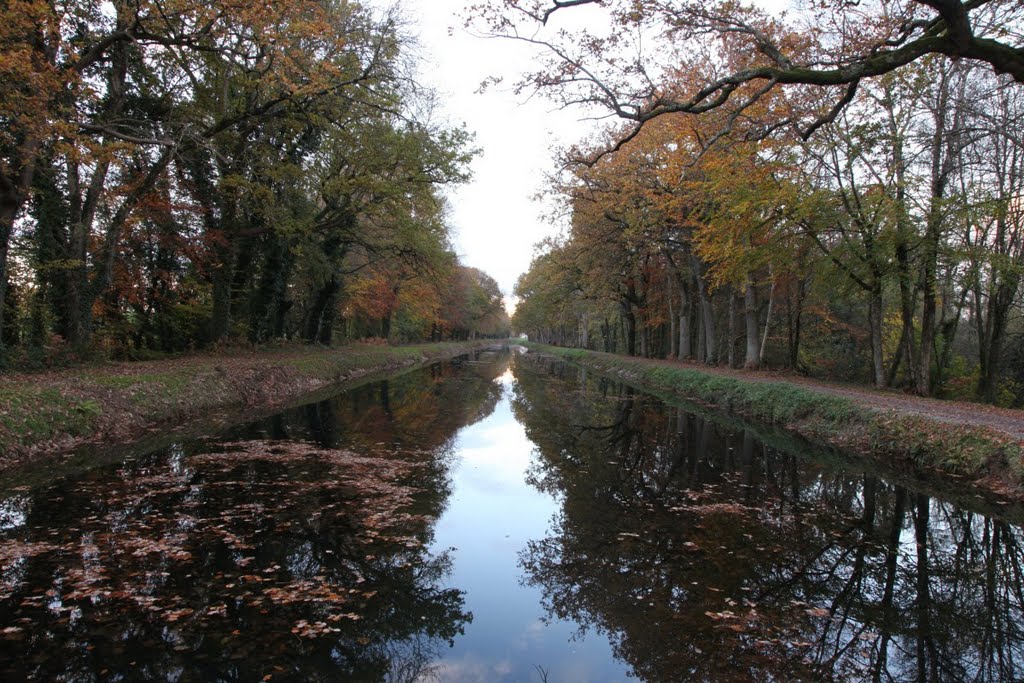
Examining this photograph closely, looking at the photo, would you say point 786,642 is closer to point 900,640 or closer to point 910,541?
point 900,640

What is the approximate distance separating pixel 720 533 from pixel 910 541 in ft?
7.52

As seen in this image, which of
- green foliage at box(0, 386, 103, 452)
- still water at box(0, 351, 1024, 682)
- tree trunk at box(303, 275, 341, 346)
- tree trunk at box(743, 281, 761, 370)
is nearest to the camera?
still water at box(0, 351, 1024, 682)

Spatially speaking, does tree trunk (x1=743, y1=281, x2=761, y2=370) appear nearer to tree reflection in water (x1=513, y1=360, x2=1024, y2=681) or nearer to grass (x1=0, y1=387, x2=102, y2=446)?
tree reflection in water (x1=513, y1=360, x2=1024, y2=681)

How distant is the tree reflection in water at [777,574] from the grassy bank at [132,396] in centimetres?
834

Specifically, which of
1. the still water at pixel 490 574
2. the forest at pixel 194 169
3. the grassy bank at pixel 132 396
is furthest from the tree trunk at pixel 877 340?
the grassy bank at pixel 132 396

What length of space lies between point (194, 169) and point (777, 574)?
70.6 ft

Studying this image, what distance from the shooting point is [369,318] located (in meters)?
45.2

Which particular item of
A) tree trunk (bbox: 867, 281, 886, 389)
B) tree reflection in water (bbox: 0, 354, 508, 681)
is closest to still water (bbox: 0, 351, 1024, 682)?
tree reflection in water (bbox: 0, 354, 508, 681)

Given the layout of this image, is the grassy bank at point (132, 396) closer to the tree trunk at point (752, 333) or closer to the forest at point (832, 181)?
the forest at point (832, 181)

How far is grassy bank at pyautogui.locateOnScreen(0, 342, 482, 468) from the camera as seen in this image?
9.39m

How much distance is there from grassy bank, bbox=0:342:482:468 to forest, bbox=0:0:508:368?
237 cm

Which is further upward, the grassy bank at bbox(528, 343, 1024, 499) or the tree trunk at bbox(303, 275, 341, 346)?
the tree trunk at bbox(303, 275, 341, 346)

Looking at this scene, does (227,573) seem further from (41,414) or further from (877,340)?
(877,340)

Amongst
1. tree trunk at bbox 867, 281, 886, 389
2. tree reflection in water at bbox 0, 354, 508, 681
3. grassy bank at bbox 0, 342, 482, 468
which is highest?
tree trunk at bbox 867, 281, 886, 389
